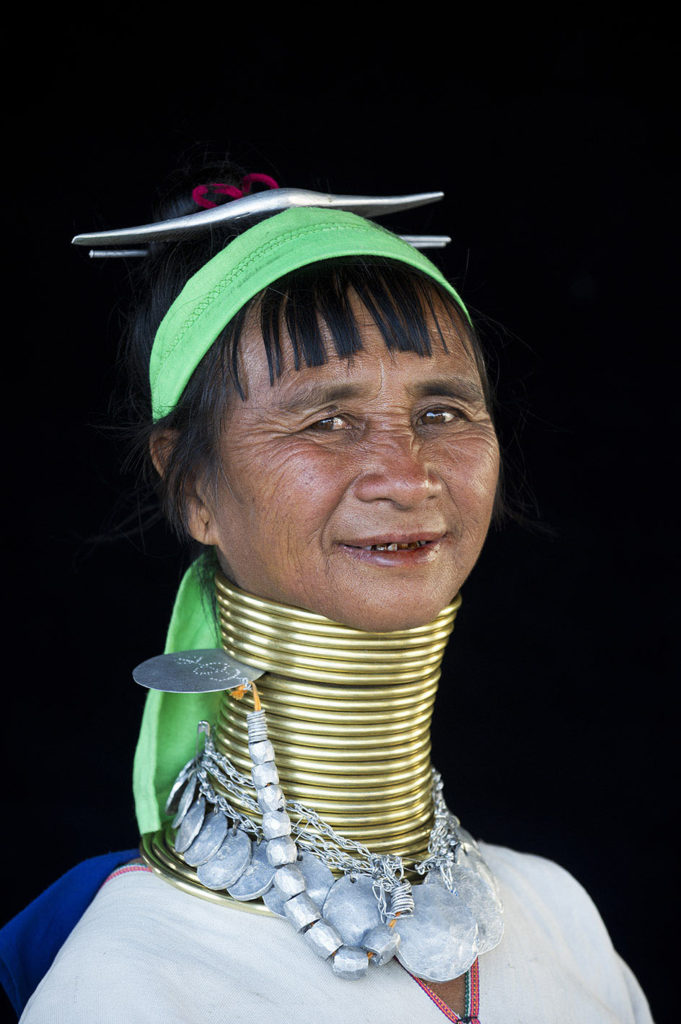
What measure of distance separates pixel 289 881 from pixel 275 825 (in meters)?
0.09

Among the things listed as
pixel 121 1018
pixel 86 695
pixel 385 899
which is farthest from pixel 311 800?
pixel 86 695

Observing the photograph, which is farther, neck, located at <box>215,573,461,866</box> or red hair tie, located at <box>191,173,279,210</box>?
red hair tie, located at <box>191,173,279,210</box>

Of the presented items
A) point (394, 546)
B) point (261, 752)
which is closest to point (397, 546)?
point (394, 546)

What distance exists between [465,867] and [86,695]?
62.8 inches

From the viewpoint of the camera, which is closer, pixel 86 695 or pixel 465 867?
pixel 465 867

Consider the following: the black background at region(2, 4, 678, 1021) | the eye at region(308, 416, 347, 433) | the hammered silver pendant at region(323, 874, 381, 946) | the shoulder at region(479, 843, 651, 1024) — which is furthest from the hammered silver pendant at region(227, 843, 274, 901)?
the black background at region(2, 4, 678, 1021)

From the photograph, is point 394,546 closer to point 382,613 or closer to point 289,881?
point 382,613

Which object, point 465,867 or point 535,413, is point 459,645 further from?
point 465,867

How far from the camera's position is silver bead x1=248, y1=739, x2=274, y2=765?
1.89 m

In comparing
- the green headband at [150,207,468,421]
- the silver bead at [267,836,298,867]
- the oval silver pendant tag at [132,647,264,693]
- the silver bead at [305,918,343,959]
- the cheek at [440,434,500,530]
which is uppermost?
the green headband at [150,207,468,421]

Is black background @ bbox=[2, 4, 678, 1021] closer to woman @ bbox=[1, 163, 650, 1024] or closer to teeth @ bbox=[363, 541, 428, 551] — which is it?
woman @ bbox=[1, 163, 650, 1024]

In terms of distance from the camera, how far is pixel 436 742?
A: 139 inches

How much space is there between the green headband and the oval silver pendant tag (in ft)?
1.45

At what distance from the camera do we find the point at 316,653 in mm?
1922
